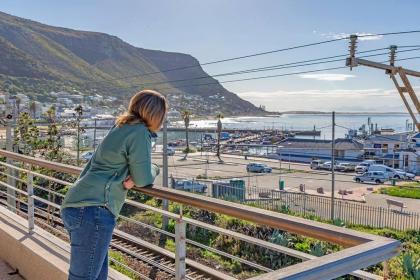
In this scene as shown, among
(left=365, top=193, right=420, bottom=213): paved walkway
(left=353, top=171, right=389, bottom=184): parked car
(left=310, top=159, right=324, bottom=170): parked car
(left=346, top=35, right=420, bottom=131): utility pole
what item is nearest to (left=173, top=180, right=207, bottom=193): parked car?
(left=365, top=193, right=420, bottom=213): paved walkway

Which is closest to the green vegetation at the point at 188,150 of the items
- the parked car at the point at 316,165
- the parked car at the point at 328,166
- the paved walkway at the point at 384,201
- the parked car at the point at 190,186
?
the parked car at the point at 316,165

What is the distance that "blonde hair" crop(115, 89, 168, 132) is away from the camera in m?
1.85

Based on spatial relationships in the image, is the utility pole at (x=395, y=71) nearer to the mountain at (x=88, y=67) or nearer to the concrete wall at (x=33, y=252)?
the concrete wall at (x=33, y=252)

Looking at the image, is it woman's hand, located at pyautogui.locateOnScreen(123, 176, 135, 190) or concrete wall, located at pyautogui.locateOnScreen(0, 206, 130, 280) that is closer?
woman's hand, located at pyautogui.locateOnScreen(123, 176, 135, 190)

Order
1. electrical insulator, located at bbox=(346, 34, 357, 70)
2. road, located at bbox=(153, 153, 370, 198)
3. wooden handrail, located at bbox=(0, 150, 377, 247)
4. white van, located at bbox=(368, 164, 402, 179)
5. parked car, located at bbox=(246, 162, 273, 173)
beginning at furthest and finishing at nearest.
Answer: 1. parked car, located at bbox=(246, 162, 273, 173)
2. white van, located at bbox=(368, 164, 402, 179)
3. road, located at bbox=(153, 153, 370, 198)
4. electrical insulator, located at bbox=(346, 34, 357, 70)
5. wooden handrail, located at bbox=(0, 150, 377, 247)

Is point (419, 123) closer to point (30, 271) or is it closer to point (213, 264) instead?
point (213, 264)

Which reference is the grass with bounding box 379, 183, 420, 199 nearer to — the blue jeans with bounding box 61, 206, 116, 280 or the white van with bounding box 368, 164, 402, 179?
the white van with bounding box 368, 164, 402, 179

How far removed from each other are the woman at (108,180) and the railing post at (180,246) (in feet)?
0.80

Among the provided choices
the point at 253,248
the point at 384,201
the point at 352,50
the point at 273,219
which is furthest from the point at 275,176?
the point at 273,219

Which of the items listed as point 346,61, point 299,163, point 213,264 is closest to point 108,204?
point 213,264

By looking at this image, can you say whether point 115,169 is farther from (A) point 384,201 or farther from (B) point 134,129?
(A) point 384,201

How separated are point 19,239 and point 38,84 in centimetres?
7189

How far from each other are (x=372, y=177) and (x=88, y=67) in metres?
84.3

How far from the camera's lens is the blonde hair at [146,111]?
72.9 inches
